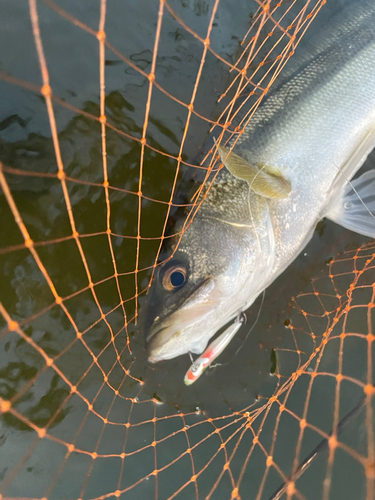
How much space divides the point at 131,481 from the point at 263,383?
132 cm

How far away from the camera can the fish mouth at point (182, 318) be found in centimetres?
203

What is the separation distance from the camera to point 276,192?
7.22 ft

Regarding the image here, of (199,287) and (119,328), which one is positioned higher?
(199,287)

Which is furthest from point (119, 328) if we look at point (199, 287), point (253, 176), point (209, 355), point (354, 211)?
point (354, 211)

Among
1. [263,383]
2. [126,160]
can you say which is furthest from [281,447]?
[126,160]

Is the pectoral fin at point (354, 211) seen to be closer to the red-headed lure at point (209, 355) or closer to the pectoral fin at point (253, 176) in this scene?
the pectoral fin at point (253, 176)

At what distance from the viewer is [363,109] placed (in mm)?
2416

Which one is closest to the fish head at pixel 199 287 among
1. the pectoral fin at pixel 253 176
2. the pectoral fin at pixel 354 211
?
the pectoral fin at pixel 253 176

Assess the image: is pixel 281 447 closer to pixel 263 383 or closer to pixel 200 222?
pixel 263 383

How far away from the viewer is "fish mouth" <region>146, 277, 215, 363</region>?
203 cm

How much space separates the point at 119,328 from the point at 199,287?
39.3 inches

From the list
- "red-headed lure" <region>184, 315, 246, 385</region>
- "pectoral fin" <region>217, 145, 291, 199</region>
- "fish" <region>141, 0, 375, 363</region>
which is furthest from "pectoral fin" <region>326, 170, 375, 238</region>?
"red-headed lure" <region>184, 315, 246, 385</region>

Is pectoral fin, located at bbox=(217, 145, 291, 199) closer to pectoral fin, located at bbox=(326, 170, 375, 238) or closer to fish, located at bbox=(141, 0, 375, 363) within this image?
fish, located at bbox=(141, 0, 375, 363)

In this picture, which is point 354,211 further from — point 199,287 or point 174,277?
point 174,277
